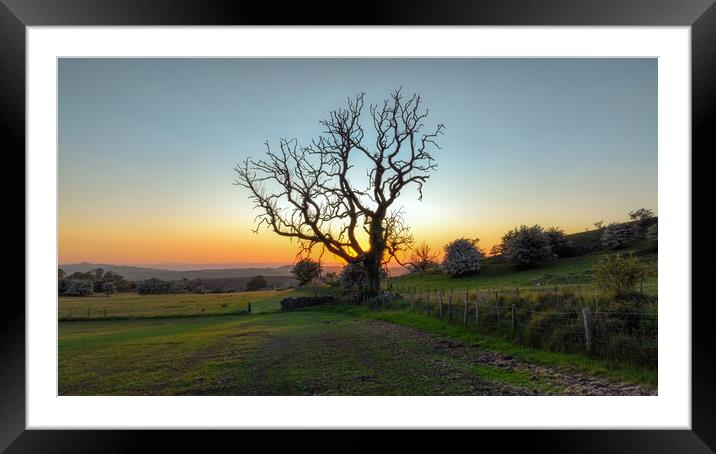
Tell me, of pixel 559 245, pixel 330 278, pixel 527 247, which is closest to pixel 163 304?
pixel 330 278

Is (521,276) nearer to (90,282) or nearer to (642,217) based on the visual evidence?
(642,217)

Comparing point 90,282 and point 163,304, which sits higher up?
point 90,282

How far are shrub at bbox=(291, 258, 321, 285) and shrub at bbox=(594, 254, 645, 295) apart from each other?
5.75 metres

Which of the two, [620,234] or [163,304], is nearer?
[163,304]

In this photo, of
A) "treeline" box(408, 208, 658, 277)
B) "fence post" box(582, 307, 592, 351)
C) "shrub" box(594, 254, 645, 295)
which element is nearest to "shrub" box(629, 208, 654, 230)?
"treeline" box(408, 208, 658, 277)

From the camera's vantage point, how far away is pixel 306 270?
9.26m

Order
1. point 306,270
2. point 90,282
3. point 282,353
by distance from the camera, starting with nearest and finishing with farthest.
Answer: point 282,353, point 90,282, point 306,270
